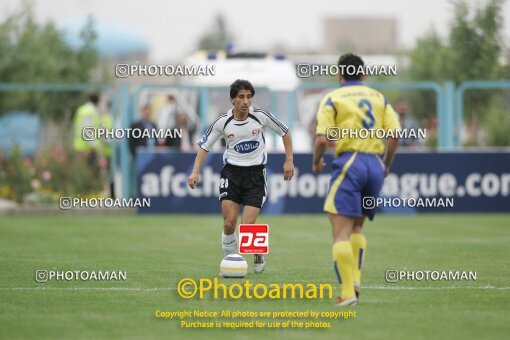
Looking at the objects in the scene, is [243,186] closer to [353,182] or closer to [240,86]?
[240,86]

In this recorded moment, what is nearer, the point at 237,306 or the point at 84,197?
the point at 237,306

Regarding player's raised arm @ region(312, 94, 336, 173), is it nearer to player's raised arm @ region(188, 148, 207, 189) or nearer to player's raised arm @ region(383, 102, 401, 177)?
player's raised arm @ region(383, 102, 401, 177)

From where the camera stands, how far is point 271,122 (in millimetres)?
13727

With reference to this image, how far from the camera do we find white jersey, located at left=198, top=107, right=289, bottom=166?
13.7 m

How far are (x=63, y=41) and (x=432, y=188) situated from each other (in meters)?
20.6

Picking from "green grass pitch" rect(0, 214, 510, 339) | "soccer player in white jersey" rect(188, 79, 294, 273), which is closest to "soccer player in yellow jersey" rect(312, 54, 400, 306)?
"green grass pitch" rect(0, 214, 510, 339)

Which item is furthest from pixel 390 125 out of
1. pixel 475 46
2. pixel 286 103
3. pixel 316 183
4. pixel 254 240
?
pixel 475 46

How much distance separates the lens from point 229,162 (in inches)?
548

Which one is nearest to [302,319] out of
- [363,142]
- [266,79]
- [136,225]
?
[363,142]

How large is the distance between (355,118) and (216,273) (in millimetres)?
3440

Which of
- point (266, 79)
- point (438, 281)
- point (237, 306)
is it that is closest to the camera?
point (237, 306)

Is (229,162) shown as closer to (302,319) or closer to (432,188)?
(302,319)

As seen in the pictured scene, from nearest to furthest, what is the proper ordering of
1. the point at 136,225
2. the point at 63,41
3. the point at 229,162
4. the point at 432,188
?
the point at 229,162 → the point at 136,225 → the point at 432,188 → the point at 63,41

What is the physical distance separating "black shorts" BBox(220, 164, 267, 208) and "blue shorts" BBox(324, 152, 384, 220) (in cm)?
281
